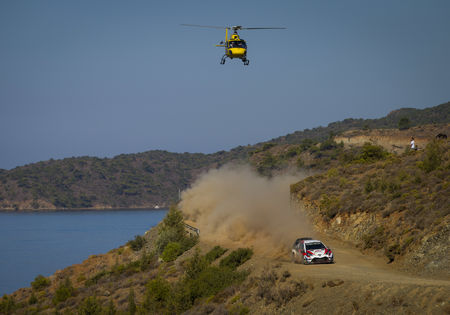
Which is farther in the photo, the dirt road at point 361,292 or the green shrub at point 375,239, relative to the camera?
the green shrub at point 375,239

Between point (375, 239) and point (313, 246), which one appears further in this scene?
point (375, 239)

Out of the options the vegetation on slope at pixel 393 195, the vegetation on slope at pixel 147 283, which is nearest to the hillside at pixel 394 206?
the vegetation on slope at pixel 393 195

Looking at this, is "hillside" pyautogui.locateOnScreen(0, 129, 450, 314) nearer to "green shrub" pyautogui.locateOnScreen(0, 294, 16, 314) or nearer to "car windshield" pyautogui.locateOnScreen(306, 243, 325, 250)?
"green shrub" pyautogui.locateOnScreen(0, 294, 16, 314)

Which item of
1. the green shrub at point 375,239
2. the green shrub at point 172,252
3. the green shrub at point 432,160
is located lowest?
the green shrub at point 172,252

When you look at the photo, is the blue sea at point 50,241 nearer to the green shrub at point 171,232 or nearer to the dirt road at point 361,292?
the green shrub at point 171,232

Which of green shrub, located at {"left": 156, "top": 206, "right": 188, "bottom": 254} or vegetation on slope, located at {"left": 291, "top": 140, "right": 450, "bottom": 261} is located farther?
green shrub, located at {"left": 156, "top": 206, "right": 188, "bottom": 254}

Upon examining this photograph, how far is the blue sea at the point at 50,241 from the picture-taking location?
8375cm

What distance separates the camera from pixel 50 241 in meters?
121

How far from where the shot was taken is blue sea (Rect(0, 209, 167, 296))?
8375 centimetres

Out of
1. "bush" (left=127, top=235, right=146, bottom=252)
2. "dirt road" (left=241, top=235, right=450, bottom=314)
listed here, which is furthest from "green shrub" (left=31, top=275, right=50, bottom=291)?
"dirt road" (left=241, top=235, right=450, bottom=314)

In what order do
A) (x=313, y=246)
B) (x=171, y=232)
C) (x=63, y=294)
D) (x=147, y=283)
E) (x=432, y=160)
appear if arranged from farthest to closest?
(x=171, y=232), (x=63, y=294), (x=147, y=283), (x=432, y=160), (x=313, y=246)

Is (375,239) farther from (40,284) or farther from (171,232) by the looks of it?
(40,284)

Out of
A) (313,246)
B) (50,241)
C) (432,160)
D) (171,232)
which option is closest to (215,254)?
(313,246)

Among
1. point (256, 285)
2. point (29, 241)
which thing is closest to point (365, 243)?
point (256, 285)
